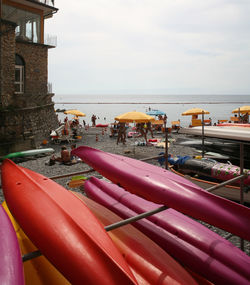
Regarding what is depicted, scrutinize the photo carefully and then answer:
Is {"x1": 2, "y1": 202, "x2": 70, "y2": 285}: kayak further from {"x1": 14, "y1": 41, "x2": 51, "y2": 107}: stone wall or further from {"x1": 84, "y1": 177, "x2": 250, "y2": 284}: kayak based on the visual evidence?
{"x1": 14, "y1": 41, "x2": 51, "y2": 107}: stone wall

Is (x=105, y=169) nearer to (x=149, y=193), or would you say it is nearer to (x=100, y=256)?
(x=149, y=193)

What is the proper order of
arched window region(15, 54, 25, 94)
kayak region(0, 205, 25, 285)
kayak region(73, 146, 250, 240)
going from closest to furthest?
1. kayak region(0, 205, 25, 285)
2. kayak region(73, 146, 250, 240)
3. arched window region(15, 54, 25, 94)

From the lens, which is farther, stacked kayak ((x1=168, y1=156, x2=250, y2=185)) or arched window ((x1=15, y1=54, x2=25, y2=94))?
arched window ((x1=15, y1=54, x2=25, y2=94))

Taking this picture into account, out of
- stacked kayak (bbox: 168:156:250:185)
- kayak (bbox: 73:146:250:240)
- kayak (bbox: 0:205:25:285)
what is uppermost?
kayak (bbox: 73:146:250:240)

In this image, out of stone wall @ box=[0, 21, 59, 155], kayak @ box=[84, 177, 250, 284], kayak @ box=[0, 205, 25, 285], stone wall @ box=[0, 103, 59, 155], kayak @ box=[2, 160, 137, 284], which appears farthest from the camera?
stone wall @ box=[0, 21, 59, 155]

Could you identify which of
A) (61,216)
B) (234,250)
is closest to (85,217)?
(61,216)

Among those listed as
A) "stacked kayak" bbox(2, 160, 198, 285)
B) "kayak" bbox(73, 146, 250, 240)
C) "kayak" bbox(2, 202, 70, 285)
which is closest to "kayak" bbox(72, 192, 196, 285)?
"stacked kayak" bbox(2, 160, 198, 285)

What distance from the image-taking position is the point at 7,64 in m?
15.3

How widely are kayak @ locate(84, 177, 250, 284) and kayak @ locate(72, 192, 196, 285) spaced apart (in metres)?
0.23

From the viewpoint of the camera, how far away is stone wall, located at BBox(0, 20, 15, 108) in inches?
581

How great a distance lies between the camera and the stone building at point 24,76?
14672 mm

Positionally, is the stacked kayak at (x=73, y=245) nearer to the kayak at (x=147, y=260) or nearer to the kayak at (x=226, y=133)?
the kayak at (x=147, y=260)

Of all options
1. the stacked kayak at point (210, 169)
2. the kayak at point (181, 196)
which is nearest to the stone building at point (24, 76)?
the stacked kayak at point (210, 169)

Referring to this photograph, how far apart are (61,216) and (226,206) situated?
5.23 ft
